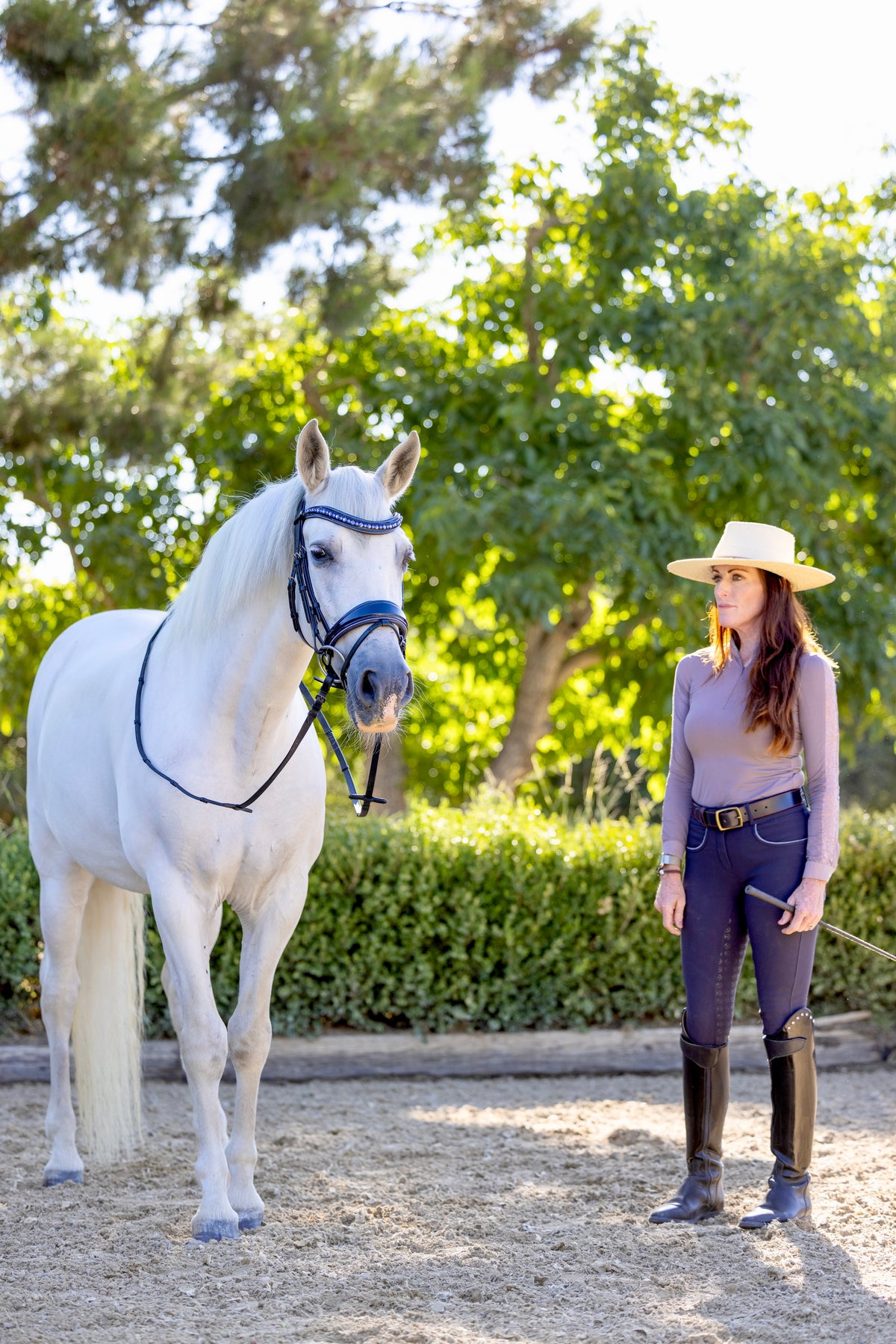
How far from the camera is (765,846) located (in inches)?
124

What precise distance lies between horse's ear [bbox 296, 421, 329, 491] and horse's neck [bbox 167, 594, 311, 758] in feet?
1.09

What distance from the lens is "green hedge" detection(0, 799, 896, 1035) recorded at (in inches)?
214

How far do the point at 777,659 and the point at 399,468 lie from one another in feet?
3.63

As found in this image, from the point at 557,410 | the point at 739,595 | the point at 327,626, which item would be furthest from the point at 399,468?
the point at 557,410

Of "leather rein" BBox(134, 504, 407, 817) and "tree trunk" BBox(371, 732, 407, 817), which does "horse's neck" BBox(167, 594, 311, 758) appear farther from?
"tree trunk" BBox(371, 732, 407, 817)

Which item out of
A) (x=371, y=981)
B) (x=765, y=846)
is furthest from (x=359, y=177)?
(x=765, y=846)

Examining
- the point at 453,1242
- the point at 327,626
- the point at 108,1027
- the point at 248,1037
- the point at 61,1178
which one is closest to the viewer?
the point at 327,626

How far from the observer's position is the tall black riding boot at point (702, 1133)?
3262mm

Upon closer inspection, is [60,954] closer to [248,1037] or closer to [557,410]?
[248,1037]

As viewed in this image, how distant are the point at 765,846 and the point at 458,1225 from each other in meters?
1.31

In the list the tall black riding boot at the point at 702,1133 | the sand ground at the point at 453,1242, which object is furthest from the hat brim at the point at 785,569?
the sand ground at the point at 453,1242

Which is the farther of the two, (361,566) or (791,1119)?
(791,1119)

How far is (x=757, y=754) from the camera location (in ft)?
10.4

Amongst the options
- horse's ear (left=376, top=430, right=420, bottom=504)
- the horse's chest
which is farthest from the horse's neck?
horse's ear (left=376, top=430, right=420, bottom=504)
